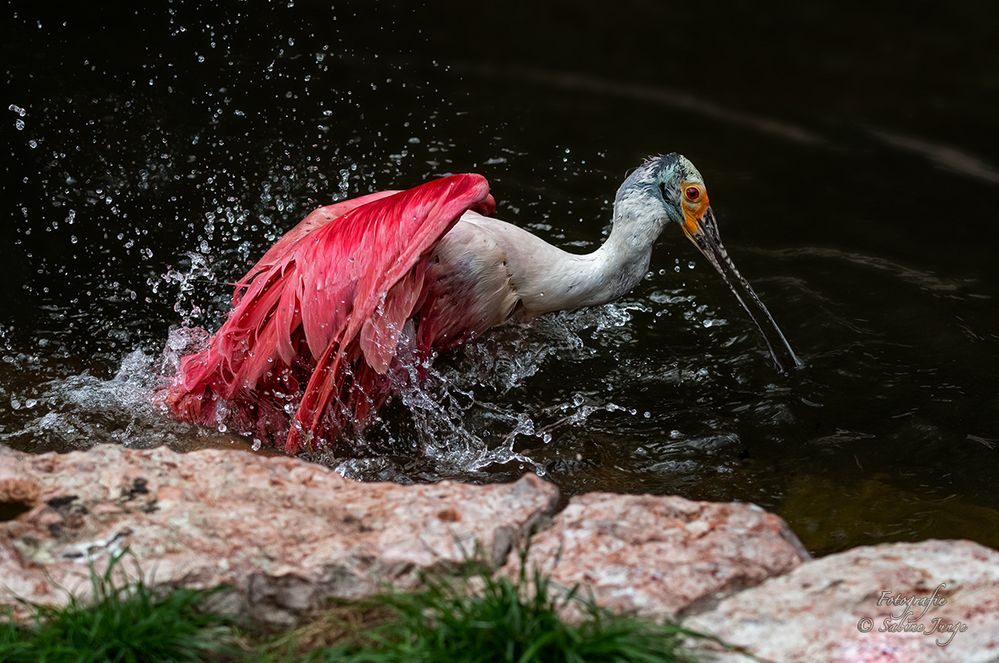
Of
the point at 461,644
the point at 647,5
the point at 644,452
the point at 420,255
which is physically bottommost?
the point at 644,452

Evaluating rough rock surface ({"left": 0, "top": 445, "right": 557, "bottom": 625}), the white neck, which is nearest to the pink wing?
the white neck

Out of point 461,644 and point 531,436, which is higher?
point 461,644

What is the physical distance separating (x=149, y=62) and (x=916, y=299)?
473cm

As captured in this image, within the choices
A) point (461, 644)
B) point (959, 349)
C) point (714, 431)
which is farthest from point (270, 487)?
point (959, 349)

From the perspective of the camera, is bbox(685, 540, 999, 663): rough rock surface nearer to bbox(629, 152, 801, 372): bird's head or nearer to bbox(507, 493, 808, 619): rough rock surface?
bbox(507, 493, 808, 619): rough rock surface

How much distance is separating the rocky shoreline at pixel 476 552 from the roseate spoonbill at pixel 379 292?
139 centimetres

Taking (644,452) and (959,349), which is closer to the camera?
(644,452)

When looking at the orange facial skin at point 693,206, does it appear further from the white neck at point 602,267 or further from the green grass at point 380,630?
the green grass at point 380,630

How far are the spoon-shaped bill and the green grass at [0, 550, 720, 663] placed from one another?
9.30ft

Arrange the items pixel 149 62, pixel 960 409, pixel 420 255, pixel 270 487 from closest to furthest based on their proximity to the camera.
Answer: pixel 270 487, pixel 420 255, pixel 960 409, pixel 149 62

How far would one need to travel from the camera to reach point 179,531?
3.18 meters

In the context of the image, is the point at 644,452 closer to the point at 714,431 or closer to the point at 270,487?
the point at 714,431

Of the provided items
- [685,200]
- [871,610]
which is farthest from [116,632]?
[685,200]

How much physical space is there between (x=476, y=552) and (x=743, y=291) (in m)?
3.54
